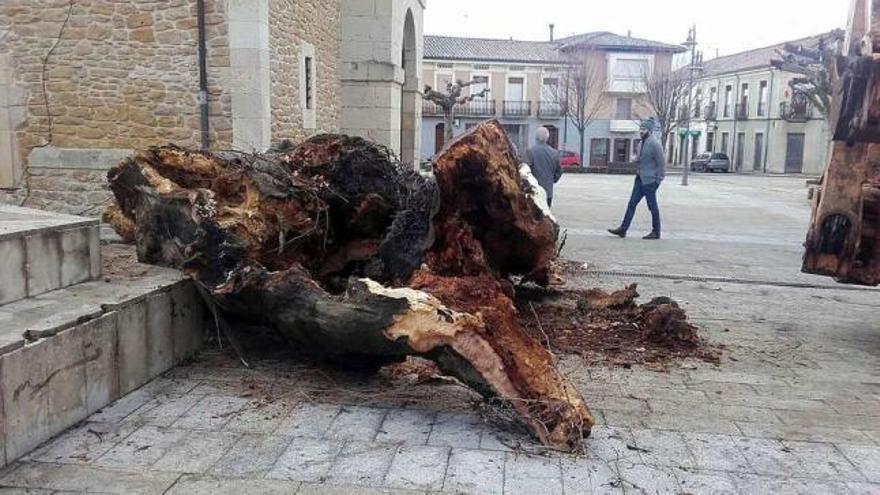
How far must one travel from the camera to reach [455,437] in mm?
3812

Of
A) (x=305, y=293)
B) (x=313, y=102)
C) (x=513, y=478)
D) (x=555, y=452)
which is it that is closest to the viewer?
(x=513, y=478)

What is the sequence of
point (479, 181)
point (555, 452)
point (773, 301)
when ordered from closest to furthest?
1. point (555, 452)
2. point (479, 181)
3. point (773, 301)

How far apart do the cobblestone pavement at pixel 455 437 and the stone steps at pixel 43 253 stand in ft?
2.81

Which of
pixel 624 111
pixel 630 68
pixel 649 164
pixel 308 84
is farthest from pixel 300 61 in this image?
pixel 630 68

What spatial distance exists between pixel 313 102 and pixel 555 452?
33.1 feet

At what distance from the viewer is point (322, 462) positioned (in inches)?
139

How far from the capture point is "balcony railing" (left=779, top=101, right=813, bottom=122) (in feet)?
159

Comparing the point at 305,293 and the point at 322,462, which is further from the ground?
the point at 305,293

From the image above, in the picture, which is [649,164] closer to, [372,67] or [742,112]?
[372,67]

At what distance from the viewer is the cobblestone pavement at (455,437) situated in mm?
3336

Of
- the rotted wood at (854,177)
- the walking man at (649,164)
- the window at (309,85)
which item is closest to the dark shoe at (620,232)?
the walking man at (649,164)

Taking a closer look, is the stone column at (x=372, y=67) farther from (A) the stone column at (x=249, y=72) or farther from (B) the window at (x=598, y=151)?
(B) the window at (x=598, y=151)

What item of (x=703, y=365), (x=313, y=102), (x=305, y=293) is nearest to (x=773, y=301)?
(x=703, y=365)

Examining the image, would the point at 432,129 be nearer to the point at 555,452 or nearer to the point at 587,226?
the point at 587,226
